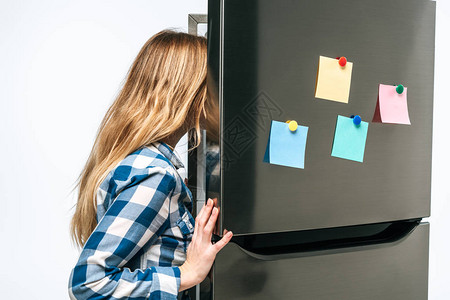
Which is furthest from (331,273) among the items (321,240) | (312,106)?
(312,106)

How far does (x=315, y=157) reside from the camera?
73 cm

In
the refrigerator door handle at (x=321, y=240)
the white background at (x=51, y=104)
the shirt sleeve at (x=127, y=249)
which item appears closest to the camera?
the shirt sleeve at (x=127, y=249)

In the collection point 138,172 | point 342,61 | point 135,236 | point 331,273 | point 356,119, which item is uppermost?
point 342,61

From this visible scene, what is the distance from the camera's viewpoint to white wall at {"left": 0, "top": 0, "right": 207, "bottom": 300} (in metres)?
1.34

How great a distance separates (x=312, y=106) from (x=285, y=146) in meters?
0.10

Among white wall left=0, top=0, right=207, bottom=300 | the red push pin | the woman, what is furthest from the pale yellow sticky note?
white wall left=0, top=0, right=207, bottom=300

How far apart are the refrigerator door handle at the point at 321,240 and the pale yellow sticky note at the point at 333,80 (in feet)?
1.04

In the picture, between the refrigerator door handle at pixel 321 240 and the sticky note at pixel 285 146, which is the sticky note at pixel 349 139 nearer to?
the sticky note at pixel 285 146

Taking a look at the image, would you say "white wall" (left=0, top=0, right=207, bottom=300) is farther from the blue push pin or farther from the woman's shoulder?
the blue push pin

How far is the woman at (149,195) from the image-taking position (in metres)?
0.67

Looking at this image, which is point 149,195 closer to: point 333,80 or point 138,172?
point 138,172

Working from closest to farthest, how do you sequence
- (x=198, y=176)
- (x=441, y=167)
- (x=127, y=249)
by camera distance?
(x=127, y=249) < (x=198, y=176) < (x=441, y=167)

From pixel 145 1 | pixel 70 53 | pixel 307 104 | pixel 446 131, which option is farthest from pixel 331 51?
pixel 446 131

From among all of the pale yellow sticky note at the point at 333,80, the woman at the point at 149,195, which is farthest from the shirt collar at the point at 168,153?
the pale yellow sticky note at the point at 333,80
